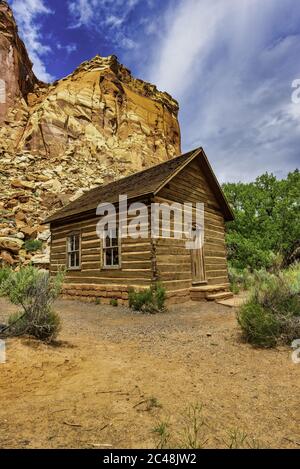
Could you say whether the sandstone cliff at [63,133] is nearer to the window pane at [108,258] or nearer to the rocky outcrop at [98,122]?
the rocky outcrop at [98,122]

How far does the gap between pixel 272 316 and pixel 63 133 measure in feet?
124

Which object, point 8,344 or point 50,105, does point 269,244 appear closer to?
point 8,344

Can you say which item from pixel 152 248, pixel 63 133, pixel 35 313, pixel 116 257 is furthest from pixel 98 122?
pixel 35 313

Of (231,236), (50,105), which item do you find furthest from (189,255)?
(50,105)

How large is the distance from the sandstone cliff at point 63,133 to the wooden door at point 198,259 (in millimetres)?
13696

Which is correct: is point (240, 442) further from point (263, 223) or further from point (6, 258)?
point (6, 258)

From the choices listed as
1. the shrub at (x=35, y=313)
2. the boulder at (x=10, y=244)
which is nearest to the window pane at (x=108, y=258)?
the shrub at (x=35, y=313)

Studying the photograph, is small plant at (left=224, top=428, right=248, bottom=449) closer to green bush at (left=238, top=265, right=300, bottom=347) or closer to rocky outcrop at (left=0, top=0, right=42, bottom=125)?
green bush at (left=238, top=265, right=300, bottom=347)

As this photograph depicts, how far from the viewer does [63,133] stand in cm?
3750

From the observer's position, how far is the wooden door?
1251 cm

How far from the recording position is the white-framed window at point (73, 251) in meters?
14.2

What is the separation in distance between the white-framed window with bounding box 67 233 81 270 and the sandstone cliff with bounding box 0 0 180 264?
784 centimetres

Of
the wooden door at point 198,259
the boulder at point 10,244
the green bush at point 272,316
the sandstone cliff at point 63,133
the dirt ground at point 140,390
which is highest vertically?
the sandstone cliff at point 63,133

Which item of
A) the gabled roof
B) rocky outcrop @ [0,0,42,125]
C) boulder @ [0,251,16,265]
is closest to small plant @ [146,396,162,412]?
the gabled roof
